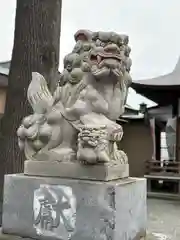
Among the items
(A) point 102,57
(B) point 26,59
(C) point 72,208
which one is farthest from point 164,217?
(A) point 102,57

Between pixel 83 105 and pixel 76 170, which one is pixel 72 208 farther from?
pixel 83 105

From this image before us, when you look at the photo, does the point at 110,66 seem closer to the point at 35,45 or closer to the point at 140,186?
the point at 140,186

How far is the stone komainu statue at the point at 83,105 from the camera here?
192 centimetres

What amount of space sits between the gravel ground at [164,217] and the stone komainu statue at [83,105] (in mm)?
1628

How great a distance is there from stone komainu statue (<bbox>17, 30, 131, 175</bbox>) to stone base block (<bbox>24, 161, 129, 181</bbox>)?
0.03 m

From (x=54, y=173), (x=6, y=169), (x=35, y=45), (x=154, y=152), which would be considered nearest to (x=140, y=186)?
(x=54, y=173)

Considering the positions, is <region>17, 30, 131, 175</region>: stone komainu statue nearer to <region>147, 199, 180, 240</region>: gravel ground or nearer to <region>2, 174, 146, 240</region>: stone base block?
<region>2, 174, 146, 240</region>: stone base block

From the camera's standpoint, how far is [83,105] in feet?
6.55

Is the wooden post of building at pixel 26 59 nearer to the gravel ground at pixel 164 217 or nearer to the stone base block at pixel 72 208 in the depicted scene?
the stone base block at pixel 72 208

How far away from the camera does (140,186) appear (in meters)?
2.15

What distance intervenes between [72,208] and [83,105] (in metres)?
0.60

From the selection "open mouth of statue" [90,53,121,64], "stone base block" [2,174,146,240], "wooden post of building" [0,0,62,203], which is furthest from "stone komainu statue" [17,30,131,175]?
"wooden post of building" [0,0,62,203]

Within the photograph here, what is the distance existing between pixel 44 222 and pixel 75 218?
21cm

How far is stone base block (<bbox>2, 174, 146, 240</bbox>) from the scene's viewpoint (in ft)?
5.85
